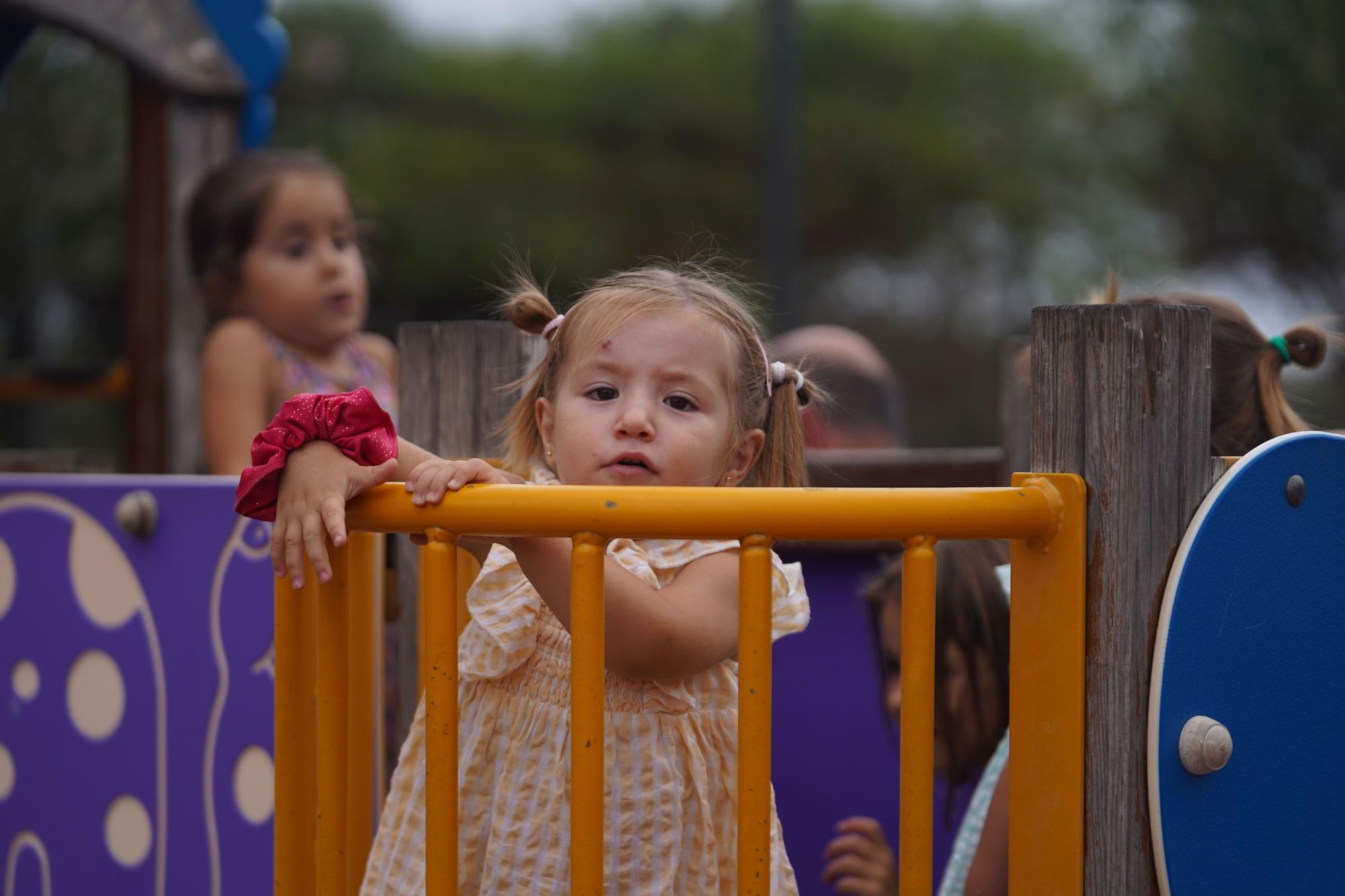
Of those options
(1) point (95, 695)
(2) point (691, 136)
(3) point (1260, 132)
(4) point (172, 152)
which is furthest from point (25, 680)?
(2) point (691, 136)

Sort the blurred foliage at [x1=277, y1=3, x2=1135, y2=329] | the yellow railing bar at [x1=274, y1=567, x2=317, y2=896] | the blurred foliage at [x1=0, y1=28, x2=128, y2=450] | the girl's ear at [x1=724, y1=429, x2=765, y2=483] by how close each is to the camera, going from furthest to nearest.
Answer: the blurred foliage at [x1=277, y1=3, x2=1135, y2=329], the blurred foliage at [x1=0, y1=28, x2=128, y2=450], the girl's ear at [x1=724, y1=429, x2=765, y2=483], the yellow railing bar at [x1=274, y1=567, x2=317, y2=896]

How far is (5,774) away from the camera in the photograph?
7.75 ft

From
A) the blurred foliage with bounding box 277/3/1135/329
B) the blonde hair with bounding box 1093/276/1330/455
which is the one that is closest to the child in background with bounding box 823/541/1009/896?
the blonde hair with bounding box 1093/276/1330/455

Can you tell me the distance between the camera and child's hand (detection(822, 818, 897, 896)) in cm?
252

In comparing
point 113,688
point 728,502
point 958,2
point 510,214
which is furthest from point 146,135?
point 958,2

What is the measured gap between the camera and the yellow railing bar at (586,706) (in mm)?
1458

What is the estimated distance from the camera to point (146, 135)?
4.21 meters

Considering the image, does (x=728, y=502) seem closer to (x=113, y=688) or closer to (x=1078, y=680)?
(x=1078, y=680)

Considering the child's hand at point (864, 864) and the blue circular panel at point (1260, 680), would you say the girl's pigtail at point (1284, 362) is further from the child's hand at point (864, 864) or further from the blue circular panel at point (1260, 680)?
the child's hand at point (864, 864)

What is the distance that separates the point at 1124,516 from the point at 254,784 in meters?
1.33

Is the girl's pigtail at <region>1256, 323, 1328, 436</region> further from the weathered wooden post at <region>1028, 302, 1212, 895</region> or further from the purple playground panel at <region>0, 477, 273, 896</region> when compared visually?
the purple playground panel at <region>0, 477, 273, 896</region>

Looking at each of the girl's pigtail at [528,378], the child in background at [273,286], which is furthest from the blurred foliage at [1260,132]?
the girl's pigtail at [528,378]

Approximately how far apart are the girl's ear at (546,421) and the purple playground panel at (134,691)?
468mm

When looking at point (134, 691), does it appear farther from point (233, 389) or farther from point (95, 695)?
point (233, 389)
